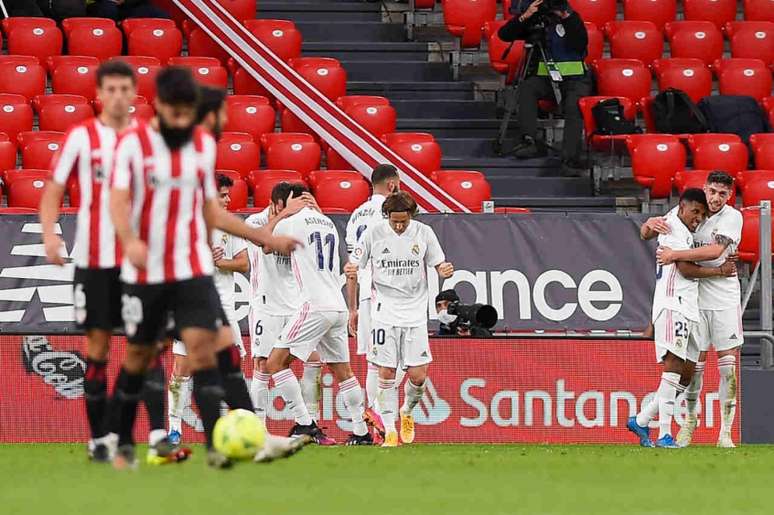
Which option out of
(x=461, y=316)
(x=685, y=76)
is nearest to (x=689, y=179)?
(x=685, y=76)

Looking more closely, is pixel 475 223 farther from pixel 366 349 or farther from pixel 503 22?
pixel 503 22

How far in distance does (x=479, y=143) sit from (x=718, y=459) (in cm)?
824

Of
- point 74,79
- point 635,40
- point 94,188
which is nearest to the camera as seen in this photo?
point 94,188

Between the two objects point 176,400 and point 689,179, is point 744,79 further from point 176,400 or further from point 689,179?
point 176,400

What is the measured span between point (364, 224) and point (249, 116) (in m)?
5.01

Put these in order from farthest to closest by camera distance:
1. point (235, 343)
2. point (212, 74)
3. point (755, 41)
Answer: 1. point (755, 41)
2. point (212, 74)
3. point (235, 343)

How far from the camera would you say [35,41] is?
19422 millimetres

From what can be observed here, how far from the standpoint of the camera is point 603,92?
2022cm

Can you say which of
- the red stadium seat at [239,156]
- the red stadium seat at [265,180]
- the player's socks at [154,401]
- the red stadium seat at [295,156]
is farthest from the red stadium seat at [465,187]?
the player's socks at [154,401]

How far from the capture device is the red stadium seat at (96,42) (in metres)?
19.5

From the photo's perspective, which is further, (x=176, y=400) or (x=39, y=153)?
(x=39, y=153)

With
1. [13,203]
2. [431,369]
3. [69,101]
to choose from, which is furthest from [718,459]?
[69,101]

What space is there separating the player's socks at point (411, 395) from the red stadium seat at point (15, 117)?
633 cm

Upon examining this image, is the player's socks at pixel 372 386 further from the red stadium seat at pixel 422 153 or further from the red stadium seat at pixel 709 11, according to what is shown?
the red stadium seat at pixel 709 11
